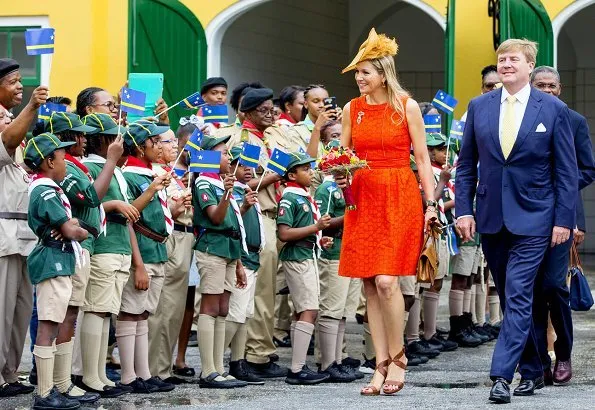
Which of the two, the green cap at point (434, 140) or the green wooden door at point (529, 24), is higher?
the green wooden door at point (529, 24)

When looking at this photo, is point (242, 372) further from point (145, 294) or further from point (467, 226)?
point (467, 226)

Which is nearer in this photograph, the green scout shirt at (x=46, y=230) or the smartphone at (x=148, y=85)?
the green scout shirt at (x=46, y=230)

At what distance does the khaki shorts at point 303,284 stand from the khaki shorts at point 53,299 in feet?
6.55

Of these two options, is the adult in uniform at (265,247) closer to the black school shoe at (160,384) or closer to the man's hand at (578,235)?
the black school shoe at (160,384)

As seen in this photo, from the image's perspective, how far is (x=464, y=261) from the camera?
1162 cm

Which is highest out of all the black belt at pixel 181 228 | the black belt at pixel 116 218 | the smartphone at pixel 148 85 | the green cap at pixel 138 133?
the smartphone at pixel 148 85

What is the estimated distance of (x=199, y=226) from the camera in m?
8.80

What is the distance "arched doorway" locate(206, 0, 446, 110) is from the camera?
16.2 m

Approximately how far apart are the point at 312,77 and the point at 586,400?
11.8 m

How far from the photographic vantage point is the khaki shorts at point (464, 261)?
1160cm

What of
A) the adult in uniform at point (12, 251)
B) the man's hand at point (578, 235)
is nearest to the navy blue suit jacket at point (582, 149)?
the man's hand at point (578, 235)

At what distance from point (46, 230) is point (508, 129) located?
256 cm

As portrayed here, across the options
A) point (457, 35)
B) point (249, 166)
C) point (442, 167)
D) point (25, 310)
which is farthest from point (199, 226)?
point (457, 35)

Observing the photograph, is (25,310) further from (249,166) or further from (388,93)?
(388,93)
